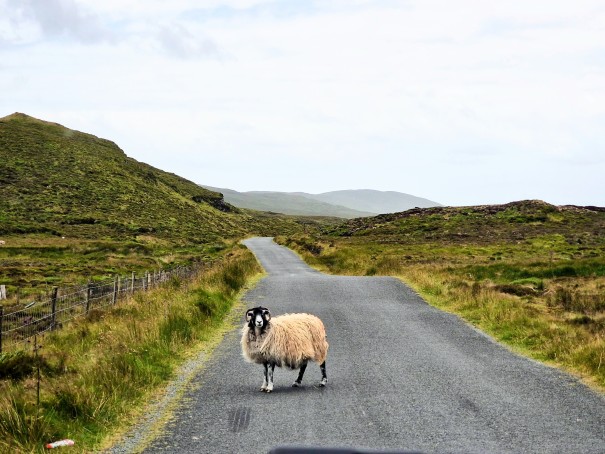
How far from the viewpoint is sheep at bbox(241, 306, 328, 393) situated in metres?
10.5

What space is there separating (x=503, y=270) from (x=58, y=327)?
28.1 meters

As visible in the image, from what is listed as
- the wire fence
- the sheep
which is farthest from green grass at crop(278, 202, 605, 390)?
the wire fence

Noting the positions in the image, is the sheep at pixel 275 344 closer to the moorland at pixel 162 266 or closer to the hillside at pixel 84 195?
the moorland at pixel 162 266

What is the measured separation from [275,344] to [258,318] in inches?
20.9

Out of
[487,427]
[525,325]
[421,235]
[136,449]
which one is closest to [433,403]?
[487,427]

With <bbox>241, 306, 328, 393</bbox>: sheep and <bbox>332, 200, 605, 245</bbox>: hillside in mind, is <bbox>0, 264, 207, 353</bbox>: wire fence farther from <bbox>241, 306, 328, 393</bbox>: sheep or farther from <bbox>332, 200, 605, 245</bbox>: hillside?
<bbox>332, 200, 605, 245</bbox>: hillside

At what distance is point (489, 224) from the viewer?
92000 mm

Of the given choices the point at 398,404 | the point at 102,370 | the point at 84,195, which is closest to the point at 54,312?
the point at 102,370

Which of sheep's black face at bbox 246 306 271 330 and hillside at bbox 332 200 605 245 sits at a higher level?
hillside at bbox 332 200 605 245

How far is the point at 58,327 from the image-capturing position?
19422mm

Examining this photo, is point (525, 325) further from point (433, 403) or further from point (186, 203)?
point (186, 203)

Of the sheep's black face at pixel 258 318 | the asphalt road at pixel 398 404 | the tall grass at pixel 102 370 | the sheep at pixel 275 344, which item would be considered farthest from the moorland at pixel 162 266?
the sheep's black face at pixel 258 318

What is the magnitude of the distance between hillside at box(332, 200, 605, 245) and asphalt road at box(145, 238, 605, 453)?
205ft

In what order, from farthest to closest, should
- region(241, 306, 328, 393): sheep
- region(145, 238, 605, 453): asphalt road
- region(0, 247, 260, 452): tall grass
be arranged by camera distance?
1. region(241, 306, 328, 393): sheep
2. region(145, 238, 605, 453): asphalt road
3. region(0, 247, 260, 452): tall grass
